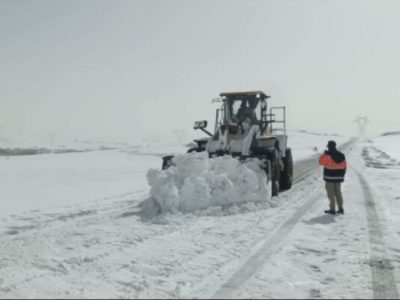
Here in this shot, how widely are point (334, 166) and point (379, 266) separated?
4.20 metres

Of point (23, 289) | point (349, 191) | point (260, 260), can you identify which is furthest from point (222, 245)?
point (349, 191)

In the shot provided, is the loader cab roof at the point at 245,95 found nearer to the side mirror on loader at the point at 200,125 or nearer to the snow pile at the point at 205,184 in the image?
the side mirror on loader at the point at 200,125

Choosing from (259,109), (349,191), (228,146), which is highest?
(259,109)

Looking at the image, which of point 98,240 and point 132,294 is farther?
point 98,240

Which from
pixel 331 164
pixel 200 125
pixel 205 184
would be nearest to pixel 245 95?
pixel 200 125

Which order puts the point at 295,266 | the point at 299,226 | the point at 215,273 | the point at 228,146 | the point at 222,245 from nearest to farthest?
the point at 215,273, the point at 295,266, the point at 222,245, the point at 299,226, the point at 228,146

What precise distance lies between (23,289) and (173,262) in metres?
1.76

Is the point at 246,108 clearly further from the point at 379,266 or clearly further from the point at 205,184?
the point at 379,266

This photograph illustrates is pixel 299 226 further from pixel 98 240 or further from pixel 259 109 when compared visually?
pixel 259 109

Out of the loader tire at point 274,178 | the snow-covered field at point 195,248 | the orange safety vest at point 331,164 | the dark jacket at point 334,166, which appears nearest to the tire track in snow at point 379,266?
the snow-covered field at point 195,248

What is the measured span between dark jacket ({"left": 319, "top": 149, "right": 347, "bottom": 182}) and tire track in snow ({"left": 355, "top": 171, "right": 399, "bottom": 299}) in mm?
1104

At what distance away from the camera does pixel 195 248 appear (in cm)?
624

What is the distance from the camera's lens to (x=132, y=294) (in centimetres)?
442

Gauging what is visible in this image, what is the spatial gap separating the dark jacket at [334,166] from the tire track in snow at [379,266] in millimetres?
1104
